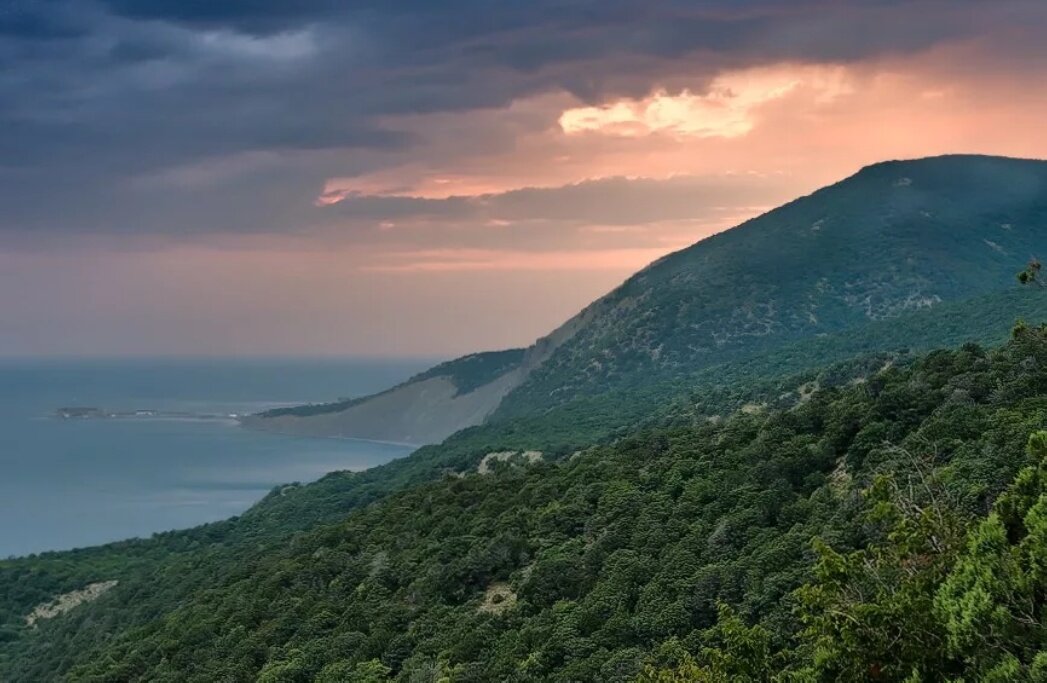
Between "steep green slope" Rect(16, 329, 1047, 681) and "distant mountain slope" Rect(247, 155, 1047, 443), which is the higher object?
"distant mountain slope" Rect(247, 155, 1047, 443)

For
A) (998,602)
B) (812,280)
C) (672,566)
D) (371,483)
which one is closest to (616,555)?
(672,566)

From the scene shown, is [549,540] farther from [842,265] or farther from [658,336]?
[842,265]

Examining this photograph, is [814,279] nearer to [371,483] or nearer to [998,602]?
[371,483]

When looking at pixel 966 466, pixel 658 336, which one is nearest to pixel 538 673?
pixel 966 466

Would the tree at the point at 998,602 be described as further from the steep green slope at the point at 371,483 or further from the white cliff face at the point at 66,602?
the white cliff face at the point at 66,602

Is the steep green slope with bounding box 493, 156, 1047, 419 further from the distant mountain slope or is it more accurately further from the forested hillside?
the forested hillside

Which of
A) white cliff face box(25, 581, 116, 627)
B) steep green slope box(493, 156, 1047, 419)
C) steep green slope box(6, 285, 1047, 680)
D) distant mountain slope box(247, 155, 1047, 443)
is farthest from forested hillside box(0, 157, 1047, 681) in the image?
steep green slope box(493, 156, 1047, 419)
